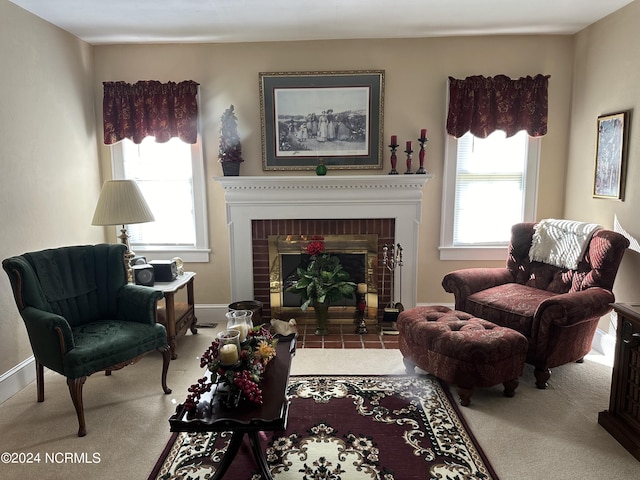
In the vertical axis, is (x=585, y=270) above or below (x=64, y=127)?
below

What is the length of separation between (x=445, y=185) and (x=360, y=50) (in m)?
1.43

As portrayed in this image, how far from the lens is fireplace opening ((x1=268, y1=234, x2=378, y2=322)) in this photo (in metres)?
4.12

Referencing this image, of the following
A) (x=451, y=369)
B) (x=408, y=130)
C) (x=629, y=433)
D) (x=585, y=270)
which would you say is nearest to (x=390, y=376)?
(x=451, y=369)

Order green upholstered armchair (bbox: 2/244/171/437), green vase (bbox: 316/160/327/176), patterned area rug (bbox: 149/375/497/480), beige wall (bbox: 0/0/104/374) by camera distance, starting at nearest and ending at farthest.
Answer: patterned area rug (bbox: 149/375/497/480), green upholstered armchair (bbox: 2/244/171/437), beige wall (bbox: 0/0/104/374), green vase (bbox: 316/160/327/176)

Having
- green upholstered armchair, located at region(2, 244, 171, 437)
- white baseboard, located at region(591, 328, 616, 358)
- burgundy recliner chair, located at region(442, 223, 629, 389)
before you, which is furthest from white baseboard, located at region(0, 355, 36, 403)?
white baseboard, located at region(591, 328, 616, 358)

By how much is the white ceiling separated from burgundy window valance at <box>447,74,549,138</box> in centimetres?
42

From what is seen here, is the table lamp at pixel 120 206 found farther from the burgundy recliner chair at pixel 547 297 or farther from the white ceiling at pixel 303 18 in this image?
the burgundy recliner chair at pixel 547 297

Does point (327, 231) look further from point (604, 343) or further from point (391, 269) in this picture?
point (604, 343)

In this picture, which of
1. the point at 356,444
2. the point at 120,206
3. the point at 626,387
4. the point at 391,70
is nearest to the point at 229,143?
the point at 120,206

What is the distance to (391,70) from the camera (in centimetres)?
396

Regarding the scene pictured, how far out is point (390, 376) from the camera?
3123 millimetres

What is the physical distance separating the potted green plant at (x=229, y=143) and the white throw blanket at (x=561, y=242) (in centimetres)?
262

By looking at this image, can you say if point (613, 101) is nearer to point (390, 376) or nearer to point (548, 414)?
point (548, 414)

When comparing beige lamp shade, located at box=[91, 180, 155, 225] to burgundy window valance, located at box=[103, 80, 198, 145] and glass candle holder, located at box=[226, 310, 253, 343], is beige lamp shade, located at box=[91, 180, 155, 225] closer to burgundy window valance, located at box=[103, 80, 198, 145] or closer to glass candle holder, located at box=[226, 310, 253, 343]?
burgundy window valance, located at box=[103, 80, 198, 145]
